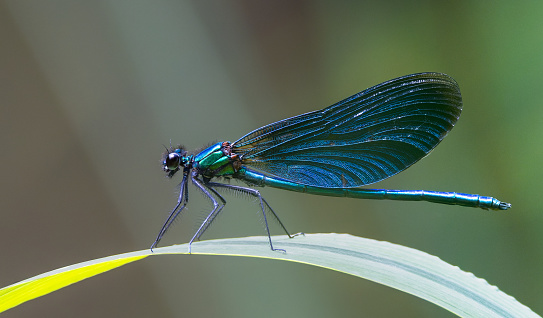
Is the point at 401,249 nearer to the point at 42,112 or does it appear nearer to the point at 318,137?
the point at 318,137

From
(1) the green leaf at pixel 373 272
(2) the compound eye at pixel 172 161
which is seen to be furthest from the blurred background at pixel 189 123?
(1) the green leaf at pixel 373 272

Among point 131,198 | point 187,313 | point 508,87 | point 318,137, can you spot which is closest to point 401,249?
point 318,137

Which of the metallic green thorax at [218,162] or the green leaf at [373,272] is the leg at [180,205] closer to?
the metallic green thorax at [218,162]

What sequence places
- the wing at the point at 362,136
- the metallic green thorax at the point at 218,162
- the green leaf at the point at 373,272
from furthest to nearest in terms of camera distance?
the metallic green thorax at the point at 218,162 → the wing at the point at 362,136 → the green leaf at the point at 373,272

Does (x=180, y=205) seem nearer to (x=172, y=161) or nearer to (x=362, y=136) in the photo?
(x=172, y=161)

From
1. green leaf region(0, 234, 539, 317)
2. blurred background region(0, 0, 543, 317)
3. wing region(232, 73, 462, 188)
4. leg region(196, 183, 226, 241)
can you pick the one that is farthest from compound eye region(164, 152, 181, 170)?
green leaf region(0, 234, 539, 317)

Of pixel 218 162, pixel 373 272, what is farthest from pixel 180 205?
pixel 373 272

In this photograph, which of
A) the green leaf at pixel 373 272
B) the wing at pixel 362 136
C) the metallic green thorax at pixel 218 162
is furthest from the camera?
the metallic green thorax at pixel 218 162

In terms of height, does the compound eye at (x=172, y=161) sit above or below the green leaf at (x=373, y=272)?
above
